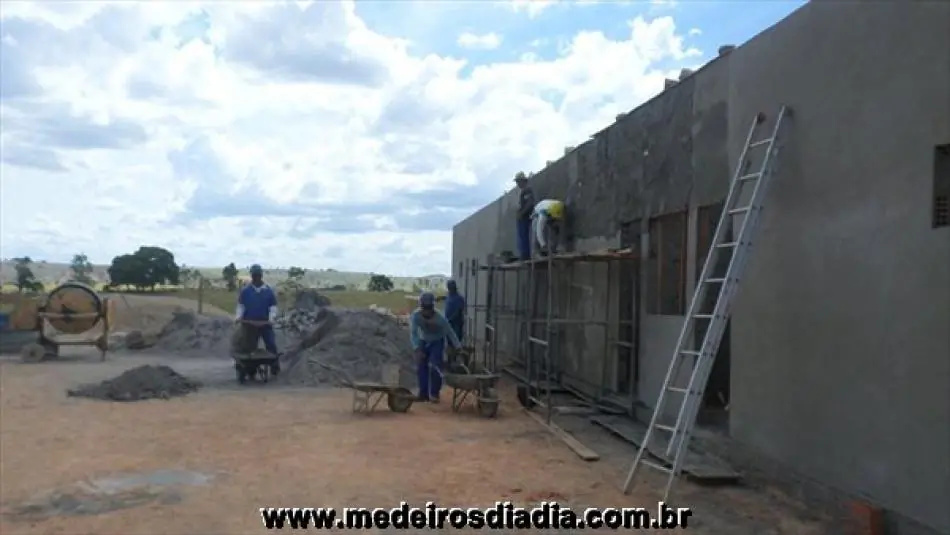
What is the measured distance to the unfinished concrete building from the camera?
6.31m

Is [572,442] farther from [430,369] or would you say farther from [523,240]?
[523,240]

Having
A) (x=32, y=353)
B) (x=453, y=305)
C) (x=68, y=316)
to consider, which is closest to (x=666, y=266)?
(x=453, y=305)

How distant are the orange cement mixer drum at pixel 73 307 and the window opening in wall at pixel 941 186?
21.3m

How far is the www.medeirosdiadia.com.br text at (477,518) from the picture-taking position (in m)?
7.52

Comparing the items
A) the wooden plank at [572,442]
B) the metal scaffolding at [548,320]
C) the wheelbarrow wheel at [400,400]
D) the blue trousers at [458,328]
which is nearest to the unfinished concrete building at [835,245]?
the wooden plank at [572,442]

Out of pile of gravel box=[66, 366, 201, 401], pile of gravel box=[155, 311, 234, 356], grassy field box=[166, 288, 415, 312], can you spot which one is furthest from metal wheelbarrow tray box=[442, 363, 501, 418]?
grassy field box=[166, 288, 415, 312]

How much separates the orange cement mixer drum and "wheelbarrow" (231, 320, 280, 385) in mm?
6434

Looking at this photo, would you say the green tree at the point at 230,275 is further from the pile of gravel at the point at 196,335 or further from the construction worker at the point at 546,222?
the construction worker at the point at 546,222

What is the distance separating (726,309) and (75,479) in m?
6.29

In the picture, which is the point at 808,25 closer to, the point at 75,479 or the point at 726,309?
the point at 726,309

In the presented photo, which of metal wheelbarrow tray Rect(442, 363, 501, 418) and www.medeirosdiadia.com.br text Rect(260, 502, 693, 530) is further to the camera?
metal wheelbarrow tray Rect(442, 363, 501, 418)

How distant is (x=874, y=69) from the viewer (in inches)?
276

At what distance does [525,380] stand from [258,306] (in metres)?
6.03

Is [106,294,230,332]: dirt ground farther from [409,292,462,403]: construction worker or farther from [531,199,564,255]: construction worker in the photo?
[531,199,564,255]: construction worker
